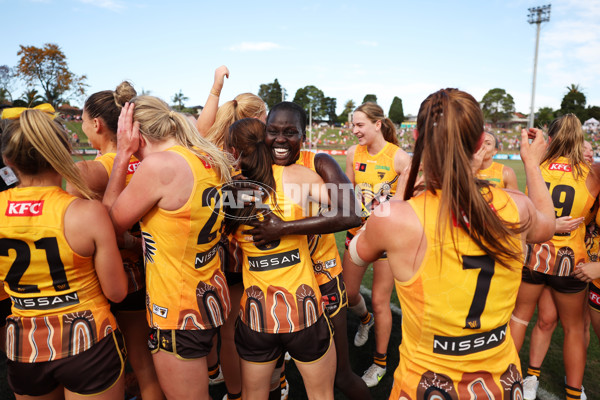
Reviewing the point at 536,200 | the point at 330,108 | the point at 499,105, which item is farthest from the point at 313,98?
the point at 536,200

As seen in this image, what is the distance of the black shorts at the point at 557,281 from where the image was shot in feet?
9.51

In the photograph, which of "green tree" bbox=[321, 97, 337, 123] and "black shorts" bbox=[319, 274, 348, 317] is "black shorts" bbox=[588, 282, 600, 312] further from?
"green tree" bbox=[321, 97, 337, 123]

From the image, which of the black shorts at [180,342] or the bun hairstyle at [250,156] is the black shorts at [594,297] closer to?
the bun hairstyle at [250,156]

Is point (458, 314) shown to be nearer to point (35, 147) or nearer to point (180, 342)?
point (180, 342)

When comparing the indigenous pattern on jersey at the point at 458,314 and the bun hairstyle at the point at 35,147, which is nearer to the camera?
the indigenous pattern on jersey at the point at 458,314

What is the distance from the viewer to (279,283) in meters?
2.03

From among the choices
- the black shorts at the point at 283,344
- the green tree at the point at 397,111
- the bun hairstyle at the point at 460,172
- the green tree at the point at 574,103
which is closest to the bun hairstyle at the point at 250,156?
the black shorts at the point at 283,344

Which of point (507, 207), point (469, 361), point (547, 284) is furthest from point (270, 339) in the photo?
point (547, 284)

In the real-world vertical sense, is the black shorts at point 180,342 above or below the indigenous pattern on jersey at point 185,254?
below

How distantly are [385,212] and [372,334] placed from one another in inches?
129

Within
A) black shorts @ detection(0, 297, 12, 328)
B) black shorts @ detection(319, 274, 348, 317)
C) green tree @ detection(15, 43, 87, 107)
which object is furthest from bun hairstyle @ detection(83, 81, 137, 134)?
green tree @ detection(15, 43, 87, 107)

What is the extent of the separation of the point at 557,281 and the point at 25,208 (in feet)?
12.2

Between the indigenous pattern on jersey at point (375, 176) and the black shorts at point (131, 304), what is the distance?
2.27m

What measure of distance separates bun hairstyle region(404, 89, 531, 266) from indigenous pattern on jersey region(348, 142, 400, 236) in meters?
2.53
